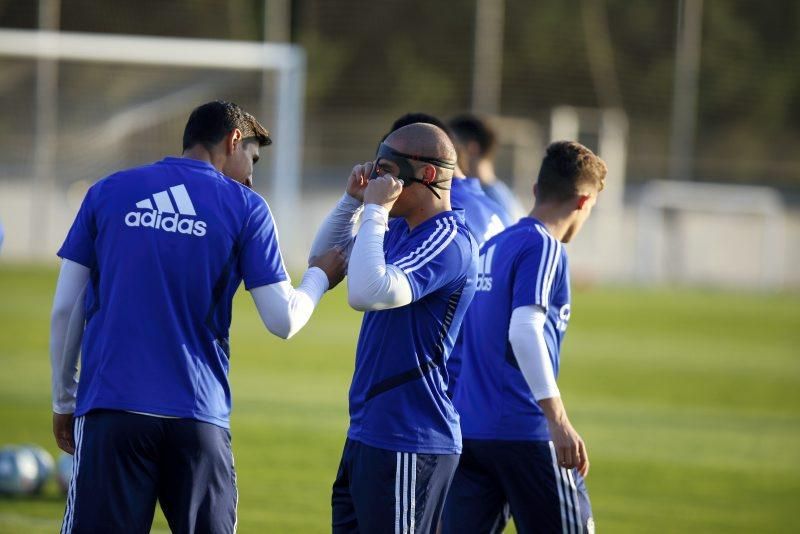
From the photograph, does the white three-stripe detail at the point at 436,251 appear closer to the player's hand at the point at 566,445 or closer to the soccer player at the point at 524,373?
the soccer player at the point at 524,373

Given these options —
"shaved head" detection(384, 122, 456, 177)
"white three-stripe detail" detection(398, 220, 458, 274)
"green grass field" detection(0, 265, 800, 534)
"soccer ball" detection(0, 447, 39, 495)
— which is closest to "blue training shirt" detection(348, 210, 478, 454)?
"white three-stripe detail" detection(398, 220, 458, 274)

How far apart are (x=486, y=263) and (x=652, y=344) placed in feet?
52.4

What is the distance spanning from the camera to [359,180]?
189 inches

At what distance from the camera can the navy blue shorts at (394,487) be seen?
4.36 m

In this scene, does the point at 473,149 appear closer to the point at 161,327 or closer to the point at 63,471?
the point at 63,471

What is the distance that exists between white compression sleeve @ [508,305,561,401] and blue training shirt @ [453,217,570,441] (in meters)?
0.10

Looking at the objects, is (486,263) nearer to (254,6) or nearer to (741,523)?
(741,523)

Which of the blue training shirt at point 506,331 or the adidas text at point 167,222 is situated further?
the blue training shirt at point 506,331

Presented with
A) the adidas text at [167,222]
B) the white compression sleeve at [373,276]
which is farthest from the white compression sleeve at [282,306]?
the adidas text at [167,222]

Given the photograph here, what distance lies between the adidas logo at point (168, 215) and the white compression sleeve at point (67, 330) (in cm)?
30

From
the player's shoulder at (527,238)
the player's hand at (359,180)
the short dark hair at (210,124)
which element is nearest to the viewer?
the short dark hair at (210,124)

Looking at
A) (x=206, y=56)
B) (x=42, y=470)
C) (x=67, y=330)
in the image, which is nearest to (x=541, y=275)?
(x=67, y=330)

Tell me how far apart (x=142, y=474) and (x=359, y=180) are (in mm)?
1387

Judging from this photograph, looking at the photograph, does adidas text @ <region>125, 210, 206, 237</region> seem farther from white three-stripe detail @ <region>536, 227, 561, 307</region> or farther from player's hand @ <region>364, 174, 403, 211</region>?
white three-stripe detail @ <region>536, 227, 561, 307</region>
